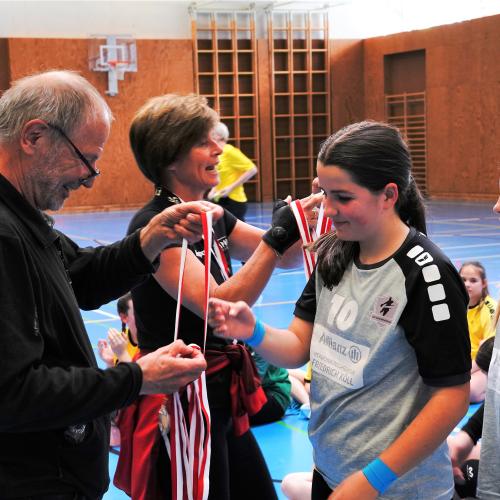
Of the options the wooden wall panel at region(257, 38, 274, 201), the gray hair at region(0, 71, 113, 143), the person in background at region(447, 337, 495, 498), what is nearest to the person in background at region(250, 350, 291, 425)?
the person in background at region(447, 337, 495, 498)

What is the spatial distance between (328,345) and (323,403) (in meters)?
0.16

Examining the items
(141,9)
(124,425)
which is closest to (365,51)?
(141,9)

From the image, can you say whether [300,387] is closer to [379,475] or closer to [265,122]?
[379,475]

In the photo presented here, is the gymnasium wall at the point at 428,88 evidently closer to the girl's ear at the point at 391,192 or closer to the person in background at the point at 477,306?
the person in background at the point at 477,306

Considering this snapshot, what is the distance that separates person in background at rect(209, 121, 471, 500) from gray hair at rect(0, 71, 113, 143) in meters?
0.63

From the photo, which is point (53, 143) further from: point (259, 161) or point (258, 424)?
point (259, 161)

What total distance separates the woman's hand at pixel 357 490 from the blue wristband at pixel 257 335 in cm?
47

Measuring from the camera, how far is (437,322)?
6.25 ft

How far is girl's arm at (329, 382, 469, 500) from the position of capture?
6.23 ft

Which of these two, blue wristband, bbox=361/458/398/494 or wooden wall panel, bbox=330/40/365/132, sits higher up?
wooden wall panel, bbox=330/40/365/132

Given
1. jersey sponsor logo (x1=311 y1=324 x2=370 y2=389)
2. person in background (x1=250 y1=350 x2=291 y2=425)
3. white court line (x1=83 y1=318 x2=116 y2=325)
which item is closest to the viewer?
jersey sponsor logo (x1=311 y1=324 x2=370 y2=389)

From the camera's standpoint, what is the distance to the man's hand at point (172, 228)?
7.79ft

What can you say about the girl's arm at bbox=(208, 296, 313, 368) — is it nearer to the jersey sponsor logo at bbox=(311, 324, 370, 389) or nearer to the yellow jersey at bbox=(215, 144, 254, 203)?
→ the jersey sponsor logo at bbox=(311, 324, 370, 389)

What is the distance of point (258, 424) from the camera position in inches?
203
